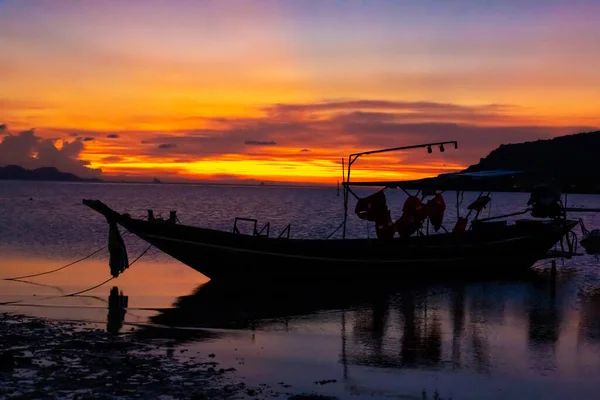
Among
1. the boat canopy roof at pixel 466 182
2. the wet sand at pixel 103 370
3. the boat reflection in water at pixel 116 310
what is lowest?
the boat reflection in water at pixel 116 310

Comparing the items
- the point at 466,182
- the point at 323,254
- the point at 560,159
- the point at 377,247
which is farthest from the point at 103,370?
the point at 560,159

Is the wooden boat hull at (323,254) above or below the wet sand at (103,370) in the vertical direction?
above

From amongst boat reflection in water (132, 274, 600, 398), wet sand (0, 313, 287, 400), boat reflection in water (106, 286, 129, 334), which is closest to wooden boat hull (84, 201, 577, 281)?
boat reflection in water (132, 274, 600, 398)

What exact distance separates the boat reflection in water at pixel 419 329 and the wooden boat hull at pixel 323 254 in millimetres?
637

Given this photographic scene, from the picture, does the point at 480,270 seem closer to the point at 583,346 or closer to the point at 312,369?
the point at 583,346

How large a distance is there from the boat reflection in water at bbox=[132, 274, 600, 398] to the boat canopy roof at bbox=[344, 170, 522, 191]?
3.25m

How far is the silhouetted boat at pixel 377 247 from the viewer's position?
62.2ft

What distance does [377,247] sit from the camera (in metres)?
20.9

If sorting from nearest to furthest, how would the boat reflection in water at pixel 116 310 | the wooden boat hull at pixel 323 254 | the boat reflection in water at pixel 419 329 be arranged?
the boat reflection in water at pixel 419 329, the boat reflection in water at pixel 116 310, the wooden boat hull at pixel 323 254

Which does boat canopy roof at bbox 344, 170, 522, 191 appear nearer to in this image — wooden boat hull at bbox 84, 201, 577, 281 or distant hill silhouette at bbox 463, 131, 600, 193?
wooden boat hull at bbox 84, 201, 577, 281

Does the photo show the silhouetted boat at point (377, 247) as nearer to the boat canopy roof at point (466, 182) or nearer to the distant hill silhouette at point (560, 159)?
the boat canopy roof at point (466, 182)

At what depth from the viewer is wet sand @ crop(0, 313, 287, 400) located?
8523 millimetres

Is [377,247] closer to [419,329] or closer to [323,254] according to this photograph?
[323,254]

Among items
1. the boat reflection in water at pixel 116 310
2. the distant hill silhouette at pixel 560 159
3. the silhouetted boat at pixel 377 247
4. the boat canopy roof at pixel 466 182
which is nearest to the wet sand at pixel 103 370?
the boat reflection in water at pixel 116 310
